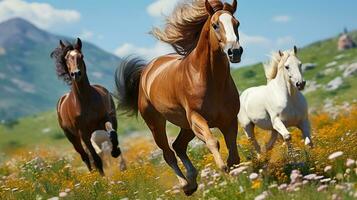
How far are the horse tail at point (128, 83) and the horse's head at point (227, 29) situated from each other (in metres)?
3.62

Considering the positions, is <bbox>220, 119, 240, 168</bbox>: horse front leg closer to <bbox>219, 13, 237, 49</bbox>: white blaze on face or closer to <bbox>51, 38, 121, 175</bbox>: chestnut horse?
<bbox>219, 13, 237, 49</bbox>: white blaze on face

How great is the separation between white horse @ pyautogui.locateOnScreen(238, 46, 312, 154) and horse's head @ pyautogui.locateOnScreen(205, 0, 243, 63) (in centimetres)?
396

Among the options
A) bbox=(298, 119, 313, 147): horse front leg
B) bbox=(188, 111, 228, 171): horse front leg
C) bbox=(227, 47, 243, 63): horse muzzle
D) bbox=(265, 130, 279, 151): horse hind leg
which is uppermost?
bbox=(227, 47, 243, 63): horse muzzle

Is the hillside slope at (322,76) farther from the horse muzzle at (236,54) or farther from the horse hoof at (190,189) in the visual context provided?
the horse muzzle at (236,54)

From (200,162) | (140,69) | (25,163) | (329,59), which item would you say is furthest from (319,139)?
(329,59)

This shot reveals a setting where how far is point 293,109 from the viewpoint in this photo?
37.9 ft

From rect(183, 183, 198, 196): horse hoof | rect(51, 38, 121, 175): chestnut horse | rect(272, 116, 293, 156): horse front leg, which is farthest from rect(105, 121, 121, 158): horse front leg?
rect(183, 183, 198, 196): horse hoof

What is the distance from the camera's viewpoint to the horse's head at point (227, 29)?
6.67m

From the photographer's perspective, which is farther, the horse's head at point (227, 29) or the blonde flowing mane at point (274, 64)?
the blonde flowing mane at point (274, 64)

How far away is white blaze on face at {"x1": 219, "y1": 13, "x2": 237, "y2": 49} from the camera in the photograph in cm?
674

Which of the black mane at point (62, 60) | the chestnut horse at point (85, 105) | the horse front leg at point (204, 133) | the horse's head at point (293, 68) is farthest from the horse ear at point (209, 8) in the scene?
the black mane at point (62, 60)

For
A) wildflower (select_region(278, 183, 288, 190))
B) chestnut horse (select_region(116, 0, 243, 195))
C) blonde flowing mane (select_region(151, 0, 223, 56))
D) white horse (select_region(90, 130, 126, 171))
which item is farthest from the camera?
white horse (select_region(90, 130, 126, 171))

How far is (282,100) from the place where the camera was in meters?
11.7

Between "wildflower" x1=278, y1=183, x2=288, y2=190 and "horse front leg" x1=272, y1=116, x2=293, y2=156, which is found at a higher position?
"wildflower" x1=278, y1=183, x2=288, y2=190
